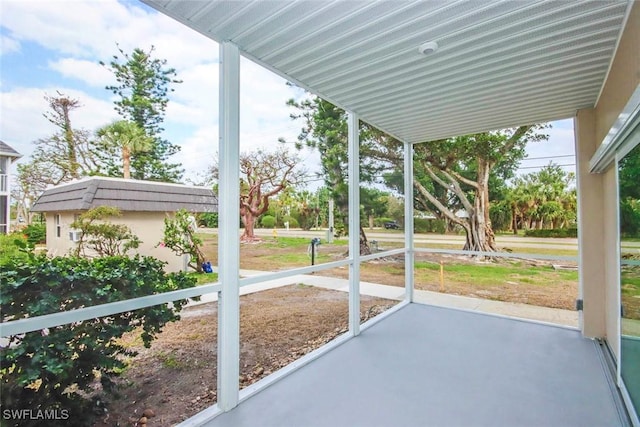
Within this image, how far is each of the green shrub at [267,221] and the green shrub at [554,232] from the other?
3.65 m

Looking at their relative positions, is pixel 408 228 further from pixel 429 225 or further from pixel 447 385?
pixel 447 385

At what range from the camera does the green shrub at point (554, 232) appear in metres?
3.72

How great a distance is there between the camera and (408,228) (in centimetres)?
476

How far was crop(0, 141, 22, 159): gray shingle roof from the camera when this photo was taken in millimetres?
1354

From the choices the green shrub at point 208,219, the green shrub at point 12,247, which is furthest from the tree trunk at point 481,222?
the green shrub at point 12,247

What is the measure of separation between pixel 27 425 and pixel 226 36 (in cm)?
241

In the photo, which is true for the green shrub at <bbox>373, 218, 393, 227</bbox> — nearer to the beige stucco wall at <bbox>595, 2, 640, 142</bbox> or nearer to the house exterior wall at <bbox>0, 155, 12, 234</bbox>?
the beige stucco wall at <bbox>595, 2, 640, 142</bbox>

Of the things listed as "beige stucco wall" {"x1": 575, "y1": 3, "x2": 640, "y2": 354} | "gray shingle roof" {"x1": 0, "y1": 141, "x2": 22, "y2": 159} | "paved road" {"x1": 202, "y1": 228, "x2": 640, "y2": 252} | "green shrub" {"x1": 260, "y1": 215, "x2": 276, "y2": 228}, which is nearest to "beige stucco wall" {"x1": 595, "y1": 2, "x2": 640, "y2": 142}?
"beige stucco wall" {"x1": 575, "y1": 3, "x2": 640, "y2": 354}

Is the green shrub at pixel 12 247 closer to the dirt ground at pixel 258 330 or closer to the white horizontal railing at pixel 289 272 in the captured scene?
the dirt ground at pixel 258 330

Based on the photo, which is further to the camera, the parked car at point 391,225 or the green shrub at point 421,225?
the green shrub at point 421,225

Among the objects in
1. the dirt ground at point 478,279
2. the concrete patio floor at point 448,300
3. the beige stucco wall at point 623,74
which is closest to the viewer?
the beige stucco wall at point 623,74

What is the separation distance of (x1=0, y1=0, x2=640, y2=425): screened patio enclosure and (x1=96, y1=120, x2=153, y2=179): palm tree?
1.58ft

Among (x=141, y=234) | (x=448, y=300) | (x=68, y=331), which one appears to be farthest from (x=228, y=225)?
(x=448, y=300)

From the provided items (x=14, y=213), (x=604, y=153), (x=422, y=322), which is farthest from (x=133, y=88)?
(x=422, y=322)
